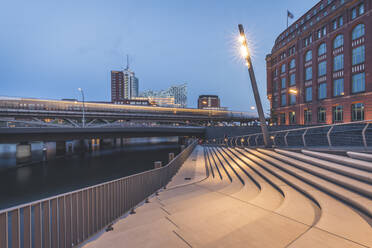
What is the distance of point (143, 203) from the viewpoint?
6.11 metres

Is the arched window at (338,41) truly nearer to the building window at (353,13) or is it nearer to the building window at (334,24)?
the building window at (334,24)

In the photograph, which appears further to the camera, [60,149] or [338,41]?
[60,149]

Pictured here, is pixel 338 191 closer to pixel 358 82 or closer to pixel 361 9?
pixel 358 82

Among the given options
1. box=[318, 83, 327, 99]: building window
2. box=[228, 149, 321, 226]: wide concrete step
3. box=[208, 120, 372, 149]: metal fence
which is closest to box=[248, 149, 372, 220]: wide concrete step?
box=[228, 149, 321, 226]: wide concrete step

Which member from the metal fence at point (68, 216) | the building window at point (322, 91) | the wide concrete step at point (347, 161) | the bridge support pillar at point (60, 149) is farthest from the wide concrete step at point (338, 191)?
the bridge support pillar at point (60, 149)

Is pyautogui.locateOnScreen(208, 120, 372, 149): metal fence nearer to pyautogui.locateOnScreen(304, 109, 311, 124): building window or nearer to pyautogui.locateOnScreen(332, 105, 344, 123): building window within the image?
pyautogui.locateOnScreen(332, 105, 344, 123): building window

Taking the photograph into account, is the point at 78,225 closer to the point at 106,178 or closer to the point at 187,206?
the point at 187,206

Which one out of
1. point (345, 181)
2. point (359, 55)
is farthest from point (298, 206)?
point (359, 55)

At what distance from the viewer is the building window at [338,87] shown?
30.4 metres

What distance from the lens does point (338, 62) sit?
31188 millimetres

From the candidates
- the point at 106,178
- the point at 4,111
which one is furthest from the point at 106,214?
the point at 4,111

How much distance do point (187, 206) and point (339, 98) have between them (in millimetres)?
37952

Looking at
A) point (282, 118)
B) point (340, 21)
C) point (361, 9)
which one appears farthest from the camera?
point (282, 118)

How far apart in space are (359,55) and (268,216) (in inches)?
1528
